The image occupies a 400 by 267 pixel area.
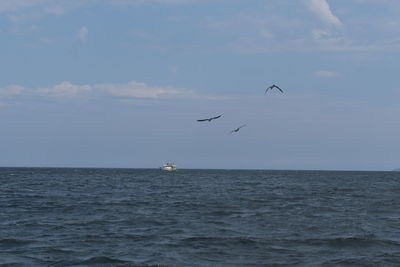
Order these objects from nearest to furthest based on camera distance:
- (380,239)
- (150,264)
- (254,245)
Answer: (150,264) → (254,245) → (380,239)

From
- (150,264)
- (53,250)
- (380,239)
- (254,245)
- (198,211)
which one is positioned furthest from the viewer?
(198,211)

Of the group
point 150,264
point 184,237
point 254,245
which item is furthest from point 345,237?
point 150,264

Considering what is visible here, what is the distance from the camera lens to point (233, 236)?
27.9 metres

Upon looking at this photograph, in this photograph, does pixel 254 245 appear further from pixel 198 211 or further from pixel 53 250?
pixel 198 211

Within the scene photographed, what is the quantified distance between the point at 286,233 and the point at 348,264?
24.9 ft

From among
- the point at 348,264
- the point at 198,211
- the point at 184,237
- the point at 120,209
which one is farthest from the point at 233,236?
the point at 120,209

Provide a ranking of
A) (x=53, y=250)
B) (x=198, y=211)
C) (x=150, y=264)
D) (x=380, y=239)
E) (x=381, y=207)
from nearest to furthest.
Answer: (x=150, y=264)
(x=53, y=250)
(x=380, y=239)
(x=198, y=211)
(x=381, y=207)

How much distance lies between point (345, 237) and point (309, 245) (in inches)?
135

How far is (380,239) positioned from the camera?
27422mm

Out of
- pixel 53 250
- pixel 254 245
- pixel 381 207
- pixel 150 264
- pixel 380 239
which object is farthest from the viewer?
pixel 381 207

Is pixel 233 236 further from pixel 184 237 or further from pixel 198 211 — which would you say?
pixel 198 211

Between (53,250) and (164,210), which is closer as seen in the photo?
(53,250)

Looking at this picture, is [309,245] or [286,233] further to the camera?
[286,233]

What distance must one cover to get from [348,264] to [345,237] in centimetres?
661
